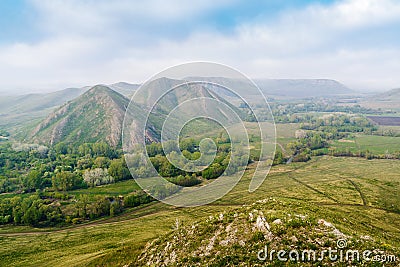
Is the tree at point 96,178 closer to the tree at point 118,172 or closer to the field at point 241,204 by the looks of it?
the tree at point 118,172

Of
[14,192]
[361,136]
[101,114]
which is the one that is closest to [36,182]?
[14,192]

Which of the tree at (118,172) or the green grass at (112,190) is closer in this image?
the green grass at (112,190)

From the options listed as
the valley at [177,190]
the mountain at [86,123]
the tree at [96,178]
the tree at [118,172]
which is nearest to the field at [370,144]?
the valley at [177,190]

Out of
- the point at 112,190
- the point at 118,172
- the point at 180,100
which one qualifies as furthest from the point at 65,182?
the point at 180,100

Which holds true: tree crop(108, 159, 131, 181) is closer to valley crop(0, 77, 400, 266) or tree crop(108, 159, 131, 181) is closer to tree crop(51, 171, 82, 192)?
valley crop(0, 77, 400, 266)

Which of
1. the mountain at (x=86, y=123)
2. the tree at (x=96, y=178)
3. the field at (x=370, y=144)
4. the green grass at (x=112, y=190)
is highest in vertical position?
the mountain at (x=86, y=123)

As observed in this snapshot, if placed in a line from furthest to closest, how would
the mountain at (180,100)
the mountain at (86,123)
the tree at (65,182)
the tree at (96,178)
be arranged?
the mountain at (86,123) < the tree at (96,178) < the tree at (65,182) < the mountain at (180,100)

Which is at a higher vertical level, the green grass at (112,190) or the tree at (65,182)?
the tree at (65,182)
